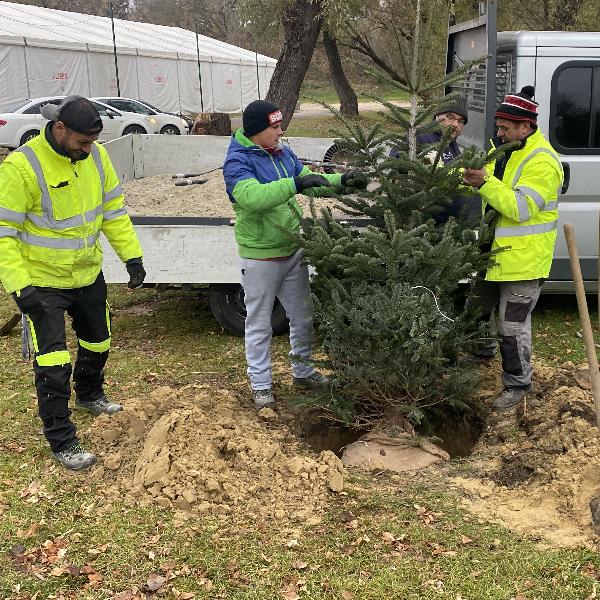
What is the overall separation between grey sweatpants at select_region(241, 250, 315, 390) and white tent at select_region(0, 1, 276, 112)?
2204 centimetres

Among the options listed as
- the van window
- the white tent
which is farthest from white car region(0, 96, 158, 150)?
the van window

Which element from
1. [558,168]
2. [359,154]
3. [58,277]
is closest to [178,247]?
[58,277]

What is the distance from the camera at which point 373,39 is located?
22656 millimetres

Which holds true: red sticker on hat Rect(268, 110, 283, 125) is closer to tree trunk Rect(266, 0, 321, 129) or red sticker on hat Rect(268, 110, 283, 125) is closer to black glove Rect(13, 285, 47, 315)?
black glove Rect(13, 285, 47, 315)

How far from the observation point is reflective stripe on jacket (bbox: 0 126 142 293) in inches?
157

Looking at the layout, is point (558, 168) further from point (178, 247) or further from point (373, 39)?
point (373, 39)

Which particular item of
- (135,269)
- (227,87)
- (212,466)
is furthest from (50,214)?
(227,87)

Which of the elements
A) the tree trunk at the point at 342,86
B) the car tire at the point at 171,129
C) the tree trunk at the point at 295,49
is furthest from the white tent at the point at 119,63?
the tree trunk at the point at 295,49

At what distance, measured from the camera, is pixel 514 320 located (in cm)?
475

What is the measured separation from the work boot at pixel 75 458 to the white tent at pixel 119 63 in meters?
22.4

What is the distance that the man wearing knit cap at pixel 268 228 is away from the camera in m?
4.43

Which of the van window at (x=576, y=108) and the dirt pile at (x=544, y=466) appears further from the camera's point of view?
the van window at (x=576, y=108)

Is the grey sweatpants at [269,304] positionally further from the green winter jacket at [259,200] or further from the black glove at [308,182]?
the black glove at [308,182]

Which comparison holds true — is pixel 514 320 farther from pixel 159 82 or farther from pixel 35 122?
pixel 159 82
